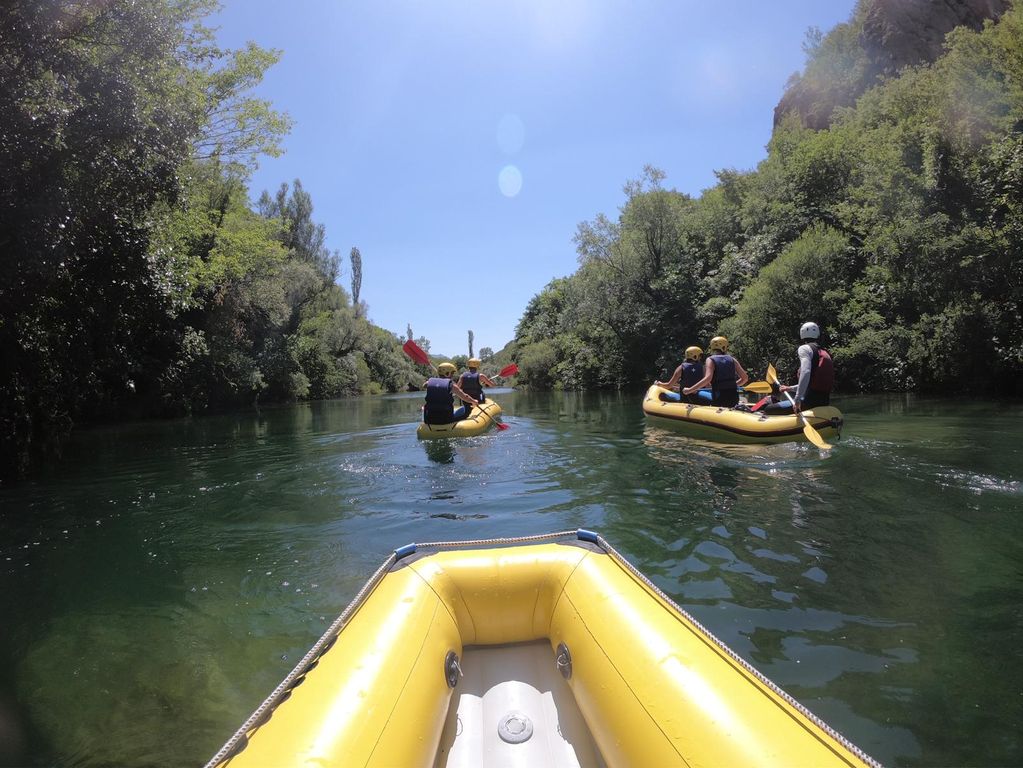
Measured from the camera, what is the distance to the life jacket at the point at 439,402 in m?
9.05

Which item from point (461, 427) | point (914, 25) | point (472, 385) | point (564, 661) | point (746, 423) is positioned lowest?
point (564, 661)

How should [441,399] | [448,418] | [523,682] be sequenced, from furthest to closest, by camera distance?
[448,418] < [441,399] < [523,682]

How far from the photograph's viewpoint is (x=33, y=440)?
11.1m

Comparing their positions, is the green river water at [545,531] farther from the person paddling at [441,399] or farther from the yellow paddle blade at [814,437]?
the person paddling at [441,399]

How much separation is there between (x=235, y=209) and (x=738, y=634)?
2372cm

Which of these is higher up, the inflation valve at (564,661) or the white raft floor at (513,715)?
the inflation valve at (564,661)

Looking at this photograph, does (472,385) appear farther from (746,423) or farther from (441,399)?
(746,423)

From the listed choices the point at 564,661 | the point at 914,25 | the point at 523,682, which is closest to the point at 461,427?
the point at 523,682

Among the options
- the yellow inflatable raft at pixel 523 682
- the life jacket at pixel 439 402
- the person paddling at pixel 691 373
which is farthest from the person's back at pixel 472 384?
the yellow inflatable raft at pixel 523 682

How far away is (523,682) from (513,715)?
8.4 inches

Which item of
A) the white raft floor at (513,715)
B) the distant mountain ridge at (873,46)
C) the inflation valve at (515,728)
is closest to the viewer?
the white raft floor at (513,715)

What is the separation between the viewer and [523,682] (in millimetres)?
2352

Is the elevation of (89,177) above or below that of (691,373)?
above

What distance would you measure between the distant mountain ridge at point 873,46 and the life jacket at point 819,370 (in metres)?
27.2
